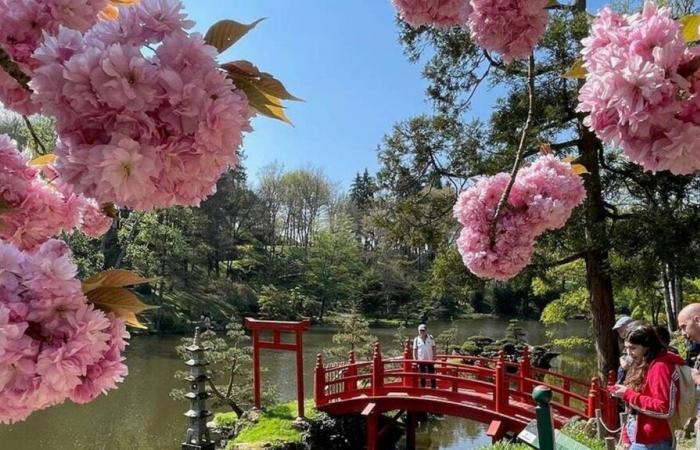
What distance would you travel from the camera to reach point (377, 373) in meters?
8.26

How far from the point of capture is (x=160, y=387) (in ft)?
42.0

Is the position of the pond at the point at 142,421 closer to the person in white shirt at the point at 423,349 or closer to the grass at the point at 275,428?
the grass at the point at 275,428

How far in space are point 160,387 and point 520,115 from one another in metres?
9.26

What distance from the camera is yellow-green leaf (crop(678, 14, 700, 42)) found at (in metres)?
0.72

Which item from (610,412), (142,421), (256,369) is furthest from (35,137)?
(142,421)

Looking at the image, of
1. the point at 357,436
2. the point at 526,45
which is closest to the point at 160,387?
the point at 357,436

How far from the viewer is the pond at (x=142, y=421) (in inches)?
376

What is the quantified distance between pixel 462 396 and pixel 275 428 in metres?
2.50

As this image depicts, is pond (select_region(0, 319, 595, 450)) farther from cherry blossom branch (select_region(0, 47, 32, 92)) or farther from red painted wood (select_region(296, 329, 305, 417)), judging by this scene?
cherry blossom branch (select_region(0, 47, 32, 92))

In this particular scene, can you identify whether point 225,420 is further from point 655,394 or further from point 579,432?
point 655,394

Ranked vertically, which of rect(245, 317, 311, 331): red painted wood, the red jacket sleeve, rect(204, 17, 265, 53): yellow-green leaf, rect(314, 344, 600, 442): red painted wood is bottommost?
rect(314, 344, 600, 442): red painted wood

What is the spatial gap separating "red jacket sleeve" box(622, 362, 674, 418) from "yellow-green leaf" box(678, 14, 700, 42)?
80.0 inches

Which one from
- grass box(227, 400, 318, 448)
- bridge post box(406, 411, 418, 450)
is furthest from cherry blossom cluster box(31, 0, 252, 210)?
bridge post box(406, 411, 418, 450)

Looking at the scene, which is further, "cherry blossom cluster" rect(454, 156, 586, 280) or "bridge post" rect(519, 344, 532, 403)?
"bridge post" rect(519, 344, 532, 403)
